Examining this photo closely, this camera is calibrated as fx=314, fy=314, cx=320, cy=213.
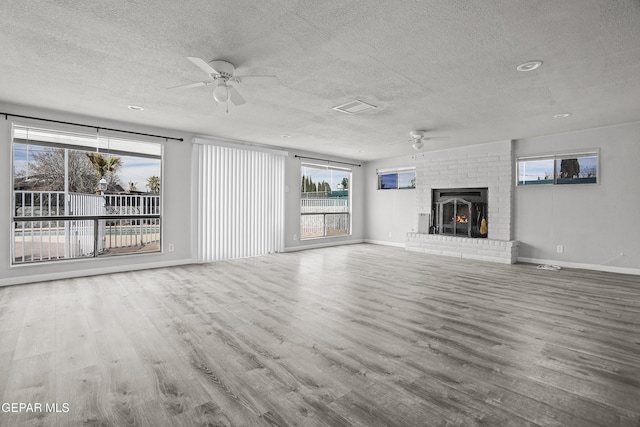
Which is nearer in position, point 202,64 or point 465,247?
point 202,64

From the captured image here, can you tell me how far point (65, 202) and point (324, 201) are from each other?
5857 millimetres

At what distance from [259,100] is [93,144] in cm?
305

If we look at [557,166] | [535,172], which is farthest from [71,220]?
[557,166]

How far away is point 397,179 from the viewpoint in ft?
28.3

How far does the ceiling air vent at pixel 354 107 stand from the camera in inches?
159

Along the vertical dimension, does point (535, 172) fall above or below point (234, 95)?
below

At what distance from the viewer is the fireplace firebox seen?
272 inches

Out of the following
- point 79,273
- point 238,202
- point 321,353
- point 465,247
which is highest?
point 238,202

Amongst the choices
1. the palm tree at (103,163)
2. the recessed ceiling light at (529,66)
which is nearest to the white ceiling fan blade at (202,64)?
the recessed ceiling light at (529,66)

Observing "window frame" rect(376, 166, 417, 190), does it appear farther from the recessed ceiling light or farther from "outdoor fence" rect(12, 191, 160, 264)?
"outdoor fence" rect(12, 191, 160, 264)

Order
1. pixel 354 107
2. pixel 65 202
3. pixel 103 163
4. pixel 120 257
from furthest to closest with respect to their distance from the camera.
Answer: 1. pixel 103 163
2. pixel 120 257
3. pixel 65 202
4. pixel 354 107

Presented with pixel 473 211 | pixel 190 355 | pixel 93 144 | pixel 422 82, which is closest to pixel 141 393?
pixel 190 355

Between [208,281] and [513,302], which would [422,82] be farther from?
[208,281]

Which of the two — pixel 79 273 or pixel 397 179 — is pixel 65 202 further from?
pixel 397 179
